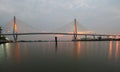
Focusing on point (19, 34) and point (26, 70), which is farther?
point (19, 34)

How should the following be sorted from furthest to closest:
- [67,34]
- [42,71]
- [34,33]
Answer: [67,34] < [34,33] < [42,71]

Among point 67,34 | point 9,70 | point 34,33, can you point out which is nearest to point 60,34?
point 67,34

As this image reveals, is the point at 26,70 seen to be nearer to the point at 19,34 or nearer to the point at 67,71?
the point at 67,71

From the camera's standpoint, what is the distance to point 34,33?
51.9m

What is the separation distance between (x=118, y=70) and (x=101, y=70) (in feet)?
3.18

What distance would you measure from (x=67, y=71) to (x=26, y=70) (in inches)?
96.1

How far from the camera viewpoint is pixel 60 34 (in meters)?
54.4

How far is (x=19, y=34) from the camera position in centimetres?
5366

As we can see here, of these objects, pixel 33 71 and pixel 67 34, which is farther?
pixel 67 34

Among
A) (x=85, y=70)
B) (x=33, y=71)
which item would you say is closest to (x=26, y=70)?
(x=33, y=71)

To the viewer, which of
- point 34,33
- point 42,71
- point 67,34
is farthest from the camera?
point 67,34

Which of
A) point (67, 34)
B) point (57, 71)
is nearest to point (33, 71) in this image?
point (57, 71)

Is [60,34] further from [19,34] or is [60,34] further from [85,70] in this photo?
[85,70]

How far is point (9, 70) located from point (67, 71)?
11.6ft
